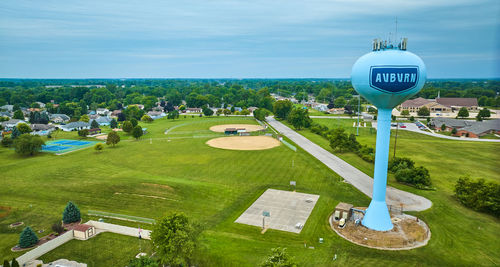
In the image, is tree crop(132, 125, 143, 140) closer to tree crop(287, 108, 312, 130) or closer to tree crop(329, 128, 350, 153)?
tree crop(287, 108, 312, 130)

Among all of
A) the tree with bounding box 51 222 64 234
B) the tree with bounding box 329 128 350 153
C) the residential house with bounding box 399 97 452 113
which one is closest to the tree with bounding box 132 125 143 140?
the tree with bounding box 51 222 64 234

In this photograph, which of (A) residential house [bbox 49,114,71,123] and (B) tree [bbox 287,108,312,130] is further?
(A) residential house [bbox 49,114,71,123]

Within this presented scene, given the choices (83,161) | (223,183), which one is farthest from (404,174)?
(83,161)

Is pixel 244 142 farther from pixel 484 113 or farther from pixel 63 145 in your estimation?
pixel 484 113

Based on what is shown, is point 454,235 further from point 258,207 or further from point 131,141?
point 131,141

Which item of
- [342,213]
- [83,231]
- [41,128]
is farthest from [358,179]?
[41,128]

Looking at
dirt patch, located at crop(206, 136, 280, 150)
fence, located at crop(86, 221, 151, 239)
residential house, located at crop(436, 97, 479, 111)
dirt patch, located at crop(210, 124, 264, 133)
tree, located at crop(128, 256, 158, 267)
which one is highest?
residential house, located at crop(436, 97, 479, 111)

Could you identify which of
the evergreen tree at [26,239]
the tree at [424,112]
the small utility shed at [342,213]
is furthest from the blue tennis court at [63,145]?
the tree at [424,112]
